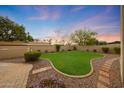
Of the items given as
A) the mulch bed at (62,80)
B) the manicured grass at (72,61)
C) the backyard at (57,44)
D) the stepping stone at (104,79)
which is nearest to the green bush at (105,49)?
the backyard at (57,44)

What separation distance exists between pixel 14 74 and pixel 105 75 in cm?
250

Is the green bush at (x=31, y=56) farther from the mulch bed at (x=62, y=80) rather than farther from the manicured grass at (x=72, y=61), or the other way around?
the mulch bed at (x=62, y=80)

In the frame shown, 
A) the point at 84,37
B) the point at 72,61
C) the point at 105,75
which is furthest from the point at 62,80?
the point at 84,37

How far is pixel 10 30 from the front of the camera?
16.3 ft

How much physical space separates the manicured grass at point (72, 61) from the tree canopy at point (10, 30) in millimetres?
894

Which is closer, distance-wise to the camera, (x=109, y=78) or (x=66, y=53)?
(x=109, y=78)

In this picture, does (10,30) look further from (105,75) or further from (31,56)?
(105,75)

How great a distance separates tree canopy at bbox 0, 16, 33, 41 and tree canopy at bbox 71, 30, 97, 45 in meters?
1.36

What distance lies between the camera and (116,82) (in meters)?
4.68

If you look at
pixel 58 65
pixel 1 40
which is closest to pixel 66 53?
pixel 58 65

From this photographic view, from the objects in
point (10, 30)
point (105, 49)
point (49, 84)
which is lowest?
point (49, 84)
